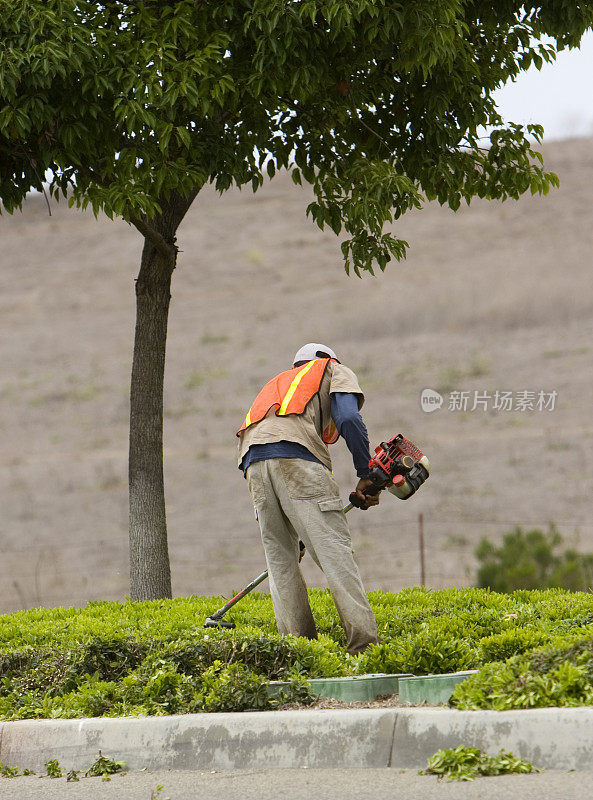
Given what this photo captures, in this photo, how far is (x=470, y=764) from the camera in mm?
3791

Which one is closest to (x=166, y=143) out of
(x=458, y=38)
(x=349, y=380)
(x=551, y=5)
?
(x=349, y=380)

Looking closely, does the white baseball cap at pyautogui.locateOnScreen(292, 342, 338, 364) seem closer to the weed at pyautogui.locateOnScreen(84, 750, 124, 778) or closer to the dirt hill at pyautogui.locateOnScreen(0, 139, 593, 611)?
the weed at pyautogui.locateOnScreen(84, 750, 124, 778)

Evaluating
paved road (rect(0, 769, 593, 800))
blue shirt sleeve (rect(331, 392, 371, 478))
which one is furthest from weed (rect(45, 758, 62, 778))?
blue shirt sleeve (rect(331, 392, 371, 478))

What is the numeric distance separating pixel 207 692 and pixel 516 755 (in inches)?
65.4

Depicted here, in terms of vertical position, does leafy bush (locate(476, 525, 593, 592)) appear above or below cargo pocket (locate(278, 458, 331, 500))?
below

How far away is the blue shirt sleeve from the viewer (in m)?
6.09

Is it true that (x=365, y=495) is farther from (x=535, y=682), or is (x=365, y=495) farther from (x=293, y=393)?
(x=535, y=682)

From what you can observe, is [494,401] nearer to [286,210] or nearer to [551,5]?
[286,210]

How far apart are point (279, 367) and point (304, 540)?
131 ft

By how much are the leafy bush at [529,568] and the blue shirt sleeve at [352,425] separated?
11.0 meters

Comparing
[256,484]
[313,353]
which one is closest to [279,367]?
[313,353]

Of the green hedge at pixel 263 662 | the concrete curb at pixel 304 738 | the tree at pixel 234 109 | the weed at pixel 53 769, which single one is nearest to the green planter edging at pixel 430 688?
the green hedge at pixel 263 662

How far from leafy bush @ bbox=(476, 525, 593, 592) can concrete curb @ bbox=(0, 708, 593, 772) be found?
12.7 meters

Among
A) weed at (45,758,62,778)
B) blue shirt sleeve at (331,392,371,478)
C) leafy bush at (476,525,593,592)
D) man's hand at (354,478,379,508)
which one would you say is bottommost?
leafy bush at (476,525,593,592)
